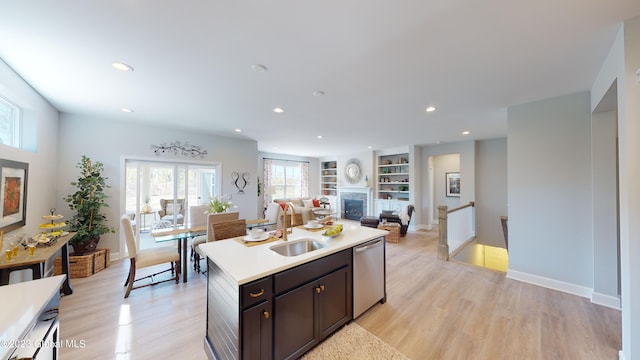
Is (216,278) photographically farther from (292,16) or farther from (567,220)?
(567,220)

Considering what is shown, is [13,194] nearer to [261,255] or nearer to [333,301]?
[261,255]

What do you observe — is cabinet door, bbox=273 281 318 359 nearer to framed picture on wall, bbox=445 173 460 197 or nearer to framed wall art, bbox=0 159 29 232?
framed wall art, bbox=0 159 29 232

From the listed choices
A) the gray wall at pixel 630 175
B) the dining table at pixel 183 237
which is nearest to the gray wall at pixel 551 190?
the gray wall at pixel 630 175

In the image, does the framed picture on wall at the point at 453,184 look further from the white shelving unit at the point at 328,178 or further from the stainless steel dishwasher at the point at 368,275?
the stainless steel dishwasher at the point at 368,275

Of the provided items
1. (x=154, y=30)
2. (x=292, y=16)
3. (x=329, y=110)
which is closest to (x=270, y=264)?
(x=292, y=16)

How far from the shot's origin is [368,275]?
7.79 ft

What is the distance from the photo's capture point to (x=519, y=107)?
125 inches

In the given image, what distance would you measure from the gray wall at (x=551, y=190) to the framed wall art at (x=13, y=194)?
6223mm

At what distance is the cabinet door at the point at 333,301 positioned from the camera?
187 centimetres

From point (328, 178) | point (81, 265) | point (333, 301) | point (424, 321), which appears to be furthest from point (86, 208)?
point (328, 178)

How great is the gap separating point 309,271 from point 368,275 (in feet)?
3.03

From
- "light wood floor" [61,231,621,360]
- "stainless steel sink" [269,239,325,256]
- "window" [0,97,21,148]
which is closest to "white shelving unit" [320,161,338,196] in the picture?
"light wood floor" [61,231,621,360]

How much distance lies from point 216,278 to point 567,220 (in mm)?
4229

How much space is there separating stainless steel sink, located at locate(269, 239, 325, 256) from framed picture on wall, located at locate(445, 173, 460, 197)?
256 inches
